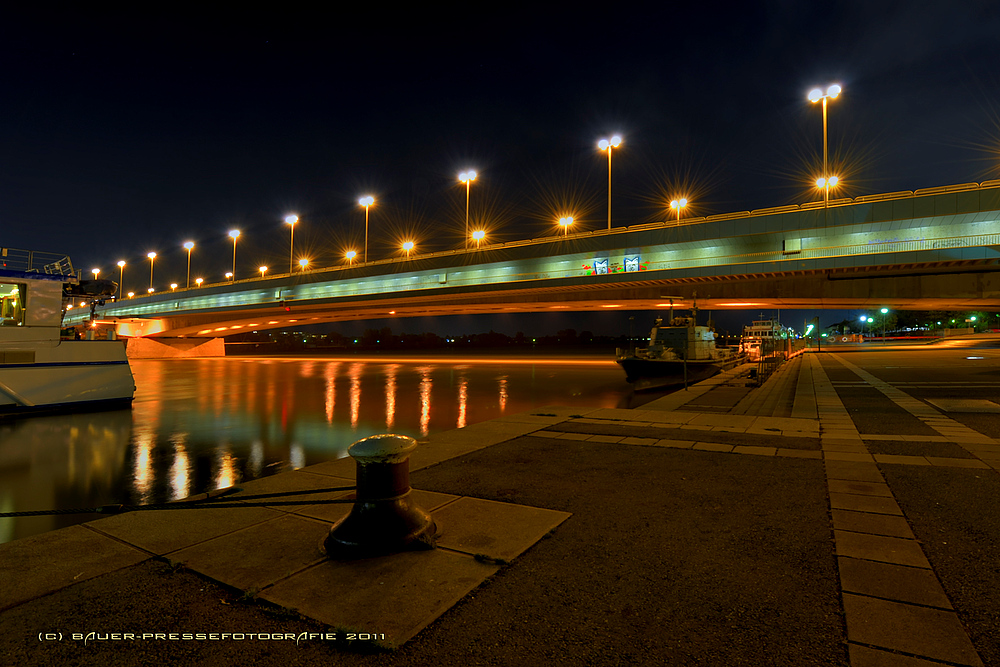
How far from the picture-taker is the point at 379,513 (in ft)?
13.6

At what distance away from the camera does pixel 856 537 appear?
432 cm

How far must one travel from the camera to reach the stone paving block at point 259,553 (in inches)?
145

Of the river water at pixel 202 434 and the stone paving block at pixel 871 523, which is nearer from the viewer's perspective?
the stone paving block at pixel 871 523

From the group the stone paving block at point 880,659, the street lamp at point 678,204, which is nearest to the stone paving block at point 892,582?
the stone paving block at point 880,659

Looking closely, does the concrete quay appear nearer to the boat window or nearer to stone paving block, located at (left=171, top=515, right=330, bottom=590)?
stone paving block, located at (left=171, top=515, right=330, bottom=590)

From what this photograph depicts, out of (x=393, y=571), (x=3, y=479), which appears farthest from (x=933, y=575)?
(x=3, y=479)

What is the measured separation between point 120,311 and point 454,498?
9607cm

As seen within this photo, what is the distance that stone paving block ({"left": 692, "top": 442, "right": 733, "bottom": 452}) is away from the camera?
315 inches

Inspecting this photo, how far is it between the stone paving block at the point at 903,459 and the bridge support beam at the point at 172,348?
8469 cm

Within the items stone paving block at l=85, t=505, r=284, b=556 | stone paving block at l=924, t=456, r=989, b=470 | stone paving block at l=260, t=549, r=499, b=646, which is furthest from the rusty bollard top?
stone paving block at l=924, t=456, r=989, b=470

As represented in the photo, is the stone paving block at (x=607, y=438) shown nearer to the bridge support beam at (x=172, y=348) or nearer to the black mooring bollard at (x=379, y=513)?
the black mooring bollard at (x=379, y=513)

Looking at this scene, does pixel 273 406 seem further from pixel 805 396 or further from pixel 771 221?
pixel 771 221

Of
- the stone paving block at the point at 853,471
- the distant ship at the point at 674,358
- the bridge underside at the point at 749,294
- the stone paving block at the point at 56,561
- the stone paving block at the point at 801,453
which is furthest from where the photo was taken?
the bridge underside at the point at 749,294

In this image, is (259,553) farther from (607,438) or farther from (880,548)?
(607,438)
